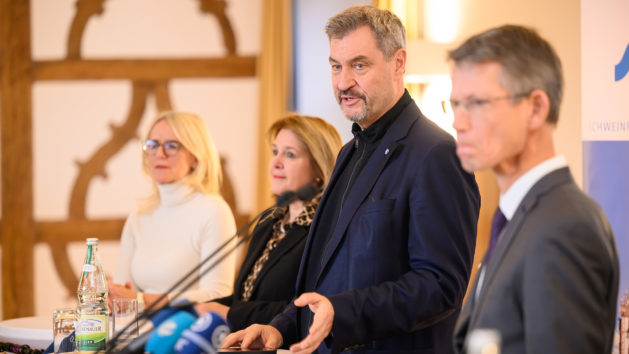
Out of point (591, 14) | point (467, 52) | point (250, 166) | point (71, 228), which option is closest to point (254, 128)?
point (250, 166)

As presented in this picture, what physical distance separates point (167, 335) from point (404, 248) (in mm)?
831

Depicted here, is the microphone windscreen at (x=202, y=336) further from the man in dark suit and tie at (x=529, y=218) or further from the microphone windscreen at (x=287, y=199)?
the man in dark suit and tie at (x=529, y=218)

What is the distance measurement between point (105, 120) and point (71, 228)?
0.89 meters

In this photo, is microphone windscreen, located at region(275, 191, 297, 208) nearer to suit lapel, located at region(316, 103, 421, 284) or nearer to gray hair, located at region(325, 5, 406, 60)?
suit lapel, located at region(316, 103, 421, 284)

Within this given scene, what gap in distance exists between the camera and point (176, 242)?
372 centimetres

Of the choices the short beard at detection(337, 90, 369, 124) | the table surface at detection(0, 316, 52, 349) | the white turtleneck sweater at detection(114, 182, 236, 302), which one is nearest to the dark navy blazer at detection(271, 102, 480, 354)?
the short beard at detection(337, 90, 369, 124)

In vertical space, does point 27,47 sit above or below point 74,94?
→ above

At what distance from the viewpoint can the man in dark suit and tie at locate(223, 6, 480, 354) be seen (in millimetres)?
1930

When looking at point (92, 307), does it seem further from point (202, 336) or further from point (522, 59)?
point (522, 59)

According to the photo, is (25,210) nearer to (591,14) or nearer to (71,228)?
(71,228)

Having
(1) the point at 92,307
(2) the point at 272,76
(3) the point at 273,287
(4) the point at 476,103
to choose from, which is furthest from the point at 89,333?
(2) the point at 272,76

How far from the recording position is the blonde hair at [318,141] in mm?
3139

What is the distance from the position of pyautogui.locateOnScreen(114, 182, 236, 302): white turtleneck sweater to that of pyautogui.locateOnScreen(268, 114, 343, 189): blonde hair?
2.51 ft

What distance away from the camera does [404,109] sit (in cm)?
230
